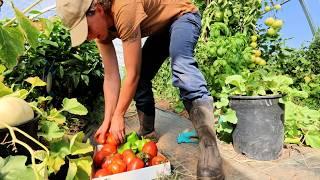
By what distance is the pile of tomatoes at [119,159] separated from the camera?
1.88m

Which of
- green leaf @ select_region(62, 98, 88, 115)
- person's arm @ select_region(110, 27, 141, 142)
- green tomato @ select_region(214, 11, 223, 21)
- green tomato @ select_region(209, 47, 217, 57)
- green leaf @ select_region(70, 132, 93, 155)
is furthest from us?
green tomato @ select_region(214, 11, 223, 21)

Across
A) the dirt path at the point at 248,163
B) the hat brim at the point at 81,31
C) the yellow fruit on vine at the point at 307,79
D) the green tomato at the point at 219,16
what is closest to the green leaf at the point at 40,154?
the hat brim at the point at 81,31

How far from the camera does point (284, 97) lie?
246 cm

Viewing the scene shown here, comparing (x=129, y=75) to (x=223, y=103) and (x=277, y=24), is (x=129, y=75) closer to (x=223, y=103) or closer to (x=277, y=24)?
(x=223, y=103)

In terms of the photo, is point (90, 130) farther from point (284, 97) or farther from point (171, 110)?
point (284, 97)

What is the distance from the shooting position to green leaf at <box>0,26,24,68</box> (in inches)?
40.1

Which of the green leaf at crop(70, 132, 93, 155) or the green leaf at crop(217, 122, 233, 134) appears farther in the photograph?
the green leaf at crop(217, 122, 233, 134)

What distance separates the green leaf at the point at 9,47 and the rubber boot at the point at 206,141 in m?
1.18

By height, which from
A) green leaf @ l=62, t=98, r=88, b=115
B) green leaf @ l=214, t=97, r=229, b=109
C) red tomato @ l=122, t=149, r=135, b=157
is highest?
green leaf @ l=62, t=98, r=88, b=115

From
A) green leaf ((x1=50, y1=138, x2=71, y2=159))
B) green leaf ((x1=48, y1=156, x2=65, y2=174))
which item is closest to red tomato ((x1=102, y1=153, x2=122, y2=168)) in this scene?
green leaf ((x1=50, y1=138, x2=71, y2=159))

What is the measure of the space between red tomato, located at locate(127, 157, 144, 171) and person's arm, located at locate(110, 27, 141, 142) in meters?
0.24

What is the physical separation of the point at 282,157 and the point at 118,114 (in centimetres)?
122

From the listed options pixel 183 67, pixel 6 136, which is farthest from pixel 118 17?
pixel 6 136

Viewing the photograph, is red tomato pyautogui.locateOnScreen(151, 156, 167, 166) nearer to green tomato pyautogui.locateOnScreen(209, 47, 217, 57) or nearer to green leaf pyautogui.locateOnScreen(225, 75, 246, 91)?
green leaf pyautogui.locateOnScreen(225, 75, 246, 91)
